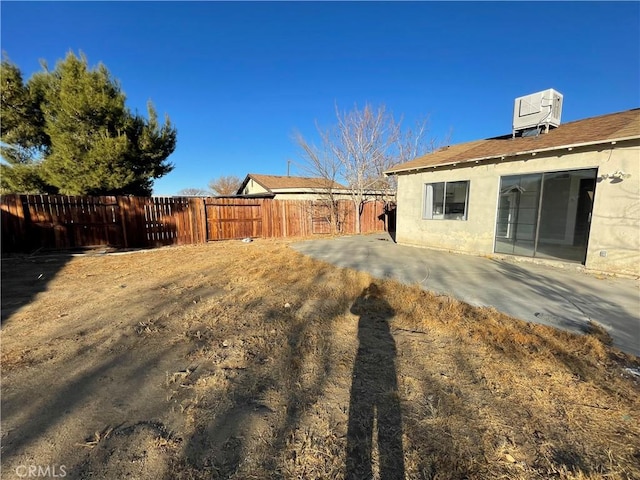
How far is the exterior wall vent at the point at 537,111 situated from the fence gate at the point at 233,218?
10.2 m

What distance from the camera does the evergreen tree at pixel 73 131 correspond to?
37.9ft

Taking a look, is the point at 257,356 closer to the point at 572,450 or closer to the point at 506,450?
the point at 506,450

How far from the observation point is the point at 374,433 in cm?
191

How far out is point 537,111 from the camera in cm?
805

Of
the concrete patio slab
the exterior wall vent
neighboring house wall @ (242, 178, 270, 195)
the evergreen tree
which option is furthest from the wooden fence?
the exterior wall vent

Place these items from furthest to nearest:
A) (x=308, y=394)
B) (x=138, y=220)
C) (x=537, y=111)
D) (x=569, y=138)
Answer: (x=138, y=220) < (x=537, y=111) < (x=569, y=138) < (x=308, y=394)

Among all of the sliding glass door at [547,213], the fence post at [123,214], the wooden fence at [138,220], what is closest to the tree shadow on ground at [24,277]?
the wooden fence at [138,220]

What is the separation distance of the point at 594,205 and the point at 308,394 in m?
7.27

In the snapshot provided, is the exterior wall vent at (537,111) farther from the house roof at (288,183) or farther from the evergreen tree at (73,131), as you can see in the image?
the evergreen tree at (73,131)

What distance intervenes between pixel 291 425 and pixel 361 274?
14.1 ft

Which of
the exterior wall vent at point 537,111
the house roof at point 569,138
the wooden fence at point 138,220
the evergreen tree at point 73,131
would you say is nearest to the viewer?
the house roof at point 569,138

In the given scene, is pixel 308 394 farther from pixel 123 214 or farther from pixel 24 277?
pixel 123 214

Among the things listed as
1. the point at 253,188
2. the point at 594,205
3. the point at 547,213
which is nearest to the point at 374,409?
the point at 594,205

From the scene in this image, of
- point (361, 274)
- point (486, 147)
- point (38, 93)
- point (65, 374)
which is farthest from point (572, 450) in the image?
point (38, 93)
